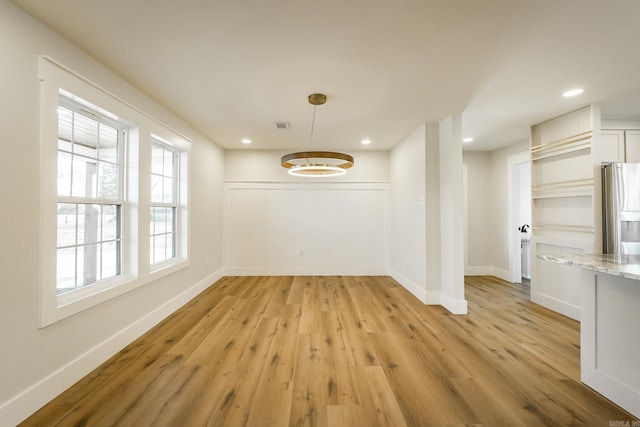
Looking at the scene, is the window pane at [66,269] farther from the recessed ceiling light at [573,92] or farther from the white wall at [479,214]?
the white wall at [479,214]

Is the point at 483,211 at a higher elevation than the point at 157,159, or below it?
below

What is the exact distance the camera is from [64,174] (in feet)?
6.66

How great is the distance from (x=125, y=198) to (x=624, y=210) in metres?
5.30

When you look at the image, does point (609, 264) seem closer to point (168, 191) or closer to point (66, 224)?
point (66, 224)

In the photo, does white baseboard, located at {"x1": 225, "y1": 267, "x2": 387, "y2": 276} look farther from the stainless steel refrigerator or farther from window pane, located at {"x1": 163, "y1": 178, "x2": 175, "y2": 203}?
the stainless steel refrigerator

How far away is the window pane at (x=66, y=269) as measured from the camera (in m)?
2.00

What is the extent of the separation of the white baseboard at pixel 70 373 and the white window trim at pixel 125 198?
15.1 inches

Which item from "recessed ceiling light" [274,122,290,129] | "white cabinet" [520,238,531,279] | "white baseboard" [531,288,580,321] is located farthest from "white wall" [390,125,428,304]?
"white cabinet" [520,238,531,279]

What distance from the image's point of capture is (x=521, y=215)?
5172 mm

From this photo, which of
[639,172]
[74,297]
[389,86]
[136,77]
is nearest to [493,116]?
[639,172]

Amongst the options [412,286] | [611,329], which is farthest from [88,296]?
[412,286]

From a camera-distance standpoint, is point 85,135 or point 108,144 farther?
point 108,144

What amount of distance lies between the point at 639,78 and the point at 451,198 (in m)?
1.96

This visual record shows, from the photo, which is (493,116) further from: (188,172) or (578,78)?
(188,172)
